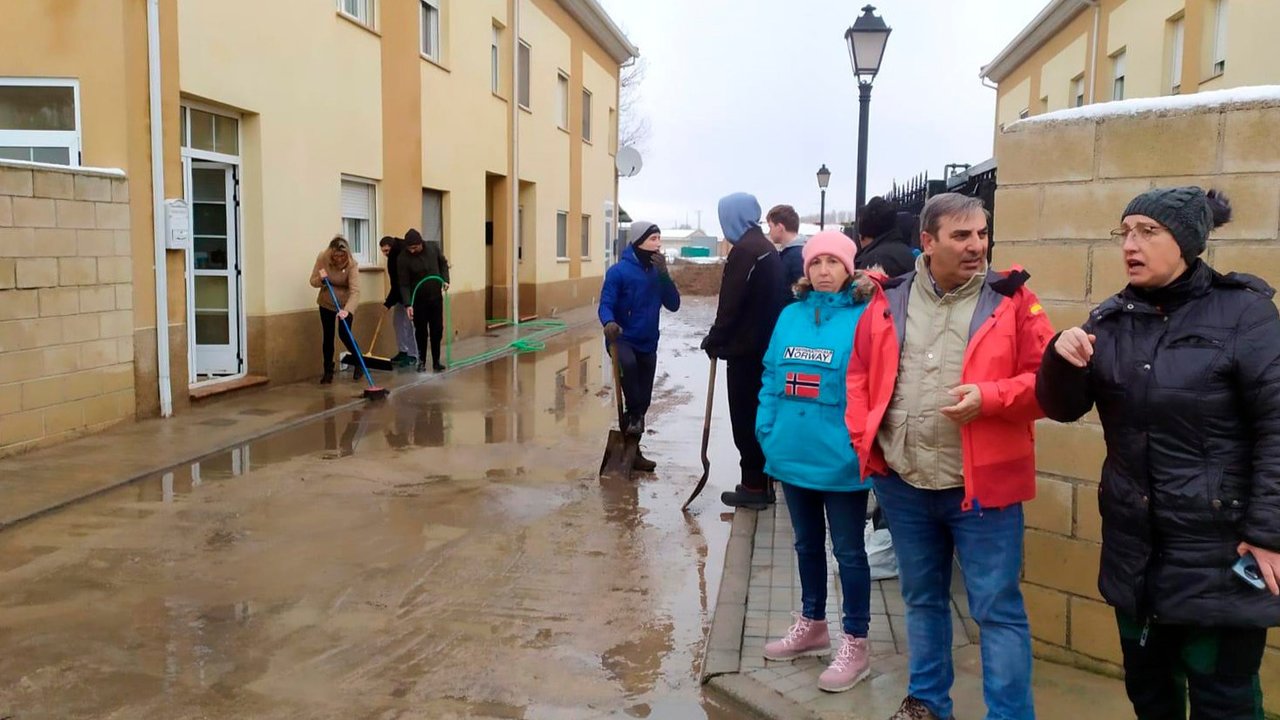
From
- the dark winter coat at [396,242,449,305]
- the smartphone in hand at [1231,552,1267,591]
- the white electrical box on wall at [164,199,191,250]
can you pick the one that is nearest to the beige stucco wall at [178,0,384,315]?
the dark winter coat at [396,242,449,305]

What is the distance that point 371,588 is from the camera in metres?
5.14

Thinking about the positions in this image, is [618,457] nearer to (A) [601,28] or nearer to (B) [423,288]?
(B) [423,288]

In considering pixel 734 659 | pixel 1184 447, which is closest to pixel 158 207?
pixel 734 659

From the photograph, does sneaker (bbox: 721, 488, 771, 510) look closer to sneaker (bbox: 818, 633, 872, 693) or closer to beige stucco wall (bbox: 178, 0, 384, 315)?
sneaker (bbox: 818, 633, 872, 693)

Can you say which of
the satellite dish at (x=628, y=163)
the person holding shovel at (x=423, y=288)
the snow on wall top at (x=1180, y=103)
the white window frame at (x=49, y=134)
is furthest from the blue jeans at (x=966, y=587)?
the satellite dish at (x=628, y=163)

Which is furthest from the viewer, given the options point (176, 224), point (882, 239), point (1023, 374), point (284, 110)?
point (284, 110)

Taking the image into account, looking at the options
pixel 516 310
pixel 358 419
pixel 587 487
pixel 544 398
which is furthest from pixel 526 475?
pixel 516 310

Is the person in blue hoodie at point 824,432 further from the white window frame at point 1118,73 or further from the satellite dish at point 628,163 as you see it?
the white window frame at point 1118,73

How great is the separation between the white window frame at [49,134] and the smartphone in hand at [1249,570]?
9013 millimetres

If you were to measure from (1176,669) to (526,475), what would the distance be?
5.27m

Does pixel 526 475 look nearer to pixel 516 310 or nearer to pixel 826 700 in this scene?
pixel 826 700

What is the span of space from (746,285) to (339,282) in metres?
6.62

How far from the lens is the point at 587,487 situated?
287 inches

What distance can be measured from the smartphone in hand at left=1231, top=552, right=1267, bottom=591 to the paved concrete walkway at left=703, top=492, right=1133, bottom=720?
130 cm
